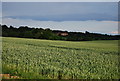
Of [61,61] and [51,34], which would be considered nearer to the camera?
[61,61]

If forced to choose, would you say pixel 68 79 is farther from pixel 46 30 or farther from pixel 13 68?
pixel 46 30

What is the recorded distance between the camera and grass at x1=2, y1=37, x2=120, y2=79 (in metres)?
7.94

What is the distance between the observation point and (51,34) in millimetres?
11992

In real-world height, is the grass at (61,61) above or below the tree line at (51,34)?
below

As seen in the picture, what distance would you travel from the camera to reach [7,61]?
9.26 metres

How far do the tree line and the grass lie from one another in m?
0.28

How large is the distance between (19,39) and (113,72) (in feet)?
21.6

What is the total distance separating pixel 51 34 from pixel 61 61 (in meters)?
2.79

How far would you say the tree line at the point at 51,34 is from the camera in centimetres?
1156

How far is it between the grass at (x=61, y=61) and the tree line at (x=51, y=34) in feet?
0.91

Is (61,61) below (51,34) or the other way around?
below

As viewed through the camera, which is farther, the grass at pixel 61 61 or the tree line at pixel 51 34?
the tree line at pixel 51 34

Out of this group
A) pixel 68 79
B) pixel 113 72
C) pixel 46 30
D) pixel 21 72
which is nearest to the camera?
pixel 68 79

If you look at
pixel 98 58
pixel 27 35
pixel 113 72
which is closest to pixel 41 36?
pixel 27 35
